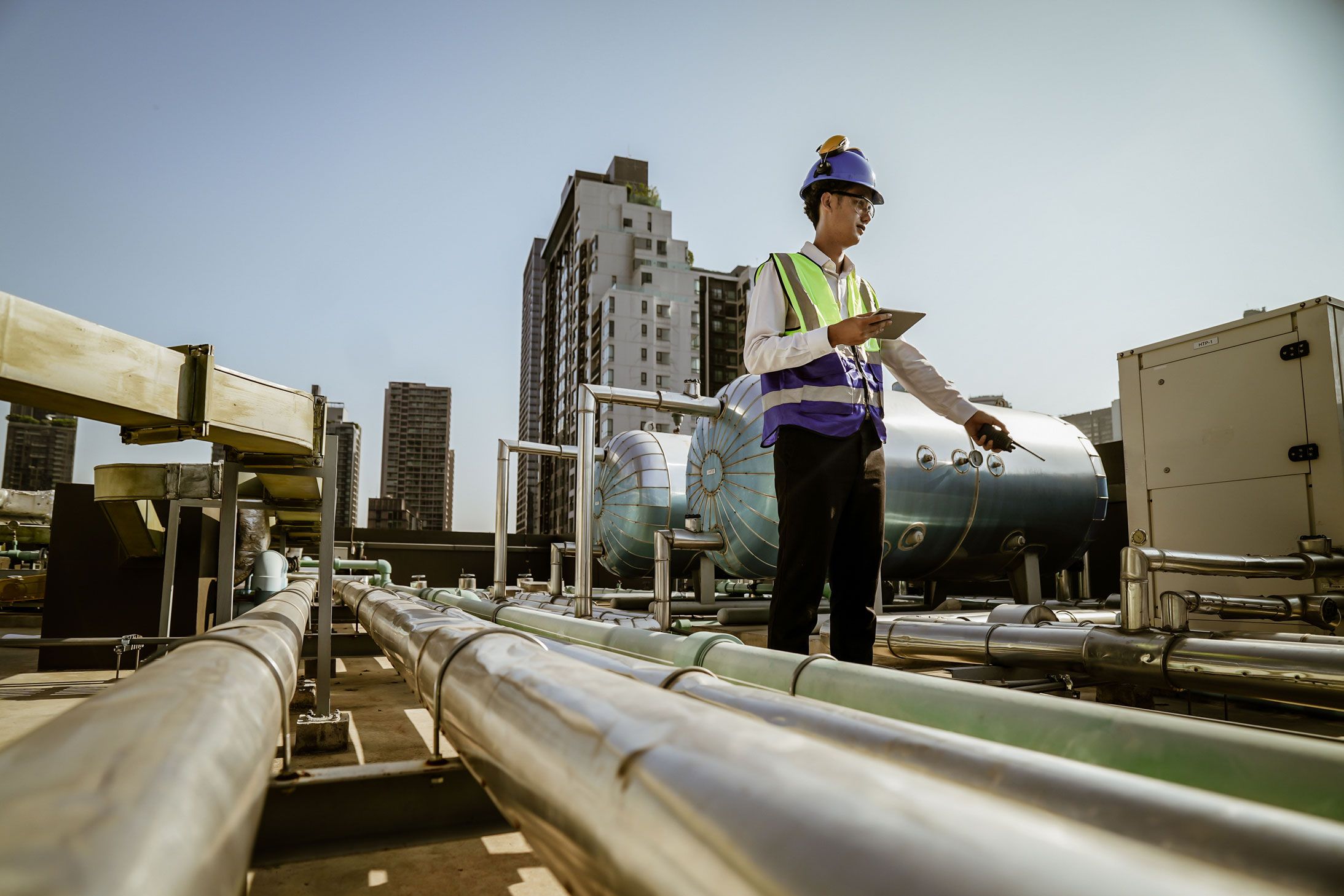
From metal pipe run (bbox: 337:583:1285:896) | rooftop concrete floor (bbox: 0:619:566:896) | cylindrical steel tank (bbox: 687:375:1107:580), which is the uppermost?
cylindrical steel tank (bbox: 687:375:1107:580)

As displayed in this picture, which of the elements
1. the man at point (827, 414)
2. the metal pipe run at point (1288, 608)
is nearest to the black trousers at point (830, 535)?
the man at point (827, 414)

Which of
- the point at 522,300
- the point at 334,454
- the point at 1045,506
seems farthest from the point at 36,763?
the point at 522,300

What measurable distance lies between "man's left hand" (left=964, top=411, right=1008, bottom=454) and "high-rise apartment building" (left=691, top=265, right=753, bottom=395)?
4352cm

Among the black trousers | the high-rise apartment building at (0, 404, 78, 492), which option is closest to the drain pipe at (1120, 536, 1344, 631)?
the black trousers

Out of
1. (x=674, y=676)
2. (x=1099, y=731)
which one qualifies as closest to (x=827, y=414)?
(x=674, y=676)

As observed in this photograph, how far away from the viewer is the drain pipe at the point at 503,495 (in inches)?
275

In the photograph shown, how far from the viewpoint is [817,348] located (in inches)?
81.7

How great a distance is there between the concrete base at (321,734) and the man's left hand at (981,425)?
6.93 ft

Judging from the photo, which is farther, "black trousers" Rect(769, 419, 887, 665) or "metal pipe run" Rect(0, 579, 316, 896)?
"black trousers" Rect(769, 419, 887, 665)

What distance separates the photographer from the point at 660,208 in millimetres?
40344

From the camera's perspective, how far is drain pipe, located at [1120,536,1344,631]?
2.42 m

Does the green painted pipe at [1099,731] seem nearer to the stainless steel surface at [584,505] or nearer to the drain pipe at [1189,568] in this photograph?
the drain pipe at [1189,568]

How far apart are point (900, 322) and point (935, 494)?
9.36 ft

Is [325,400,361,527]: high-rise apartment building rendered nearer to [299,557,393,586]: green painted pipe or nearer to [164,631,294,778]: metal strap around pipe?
[299,557,393,586]: green painted pipe
